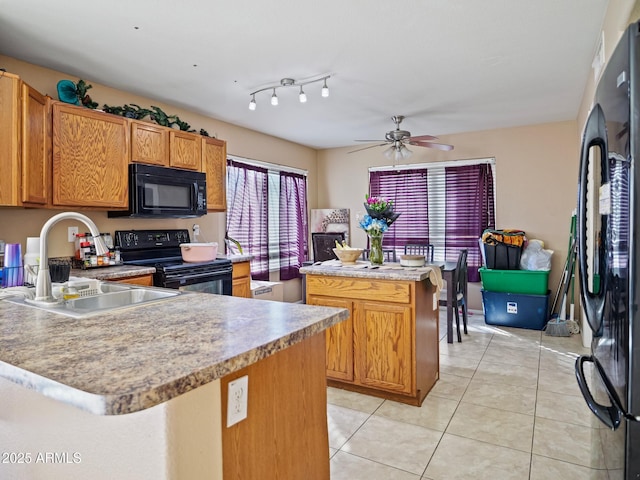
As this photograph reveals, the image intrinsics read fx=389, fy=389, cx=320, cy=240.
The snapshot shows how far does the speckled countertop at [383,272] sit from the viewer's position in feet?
8.50

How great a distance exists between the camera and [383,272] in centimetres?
266

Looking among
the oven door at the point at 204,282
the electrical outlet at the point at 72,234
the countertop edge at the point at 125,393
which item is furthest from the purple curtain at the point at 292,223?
the countertop edge at the point at 125,393

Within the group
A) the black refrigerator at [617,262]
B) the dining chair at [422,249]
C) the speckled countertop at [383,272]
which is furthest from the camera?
the dining chair at [422,249]

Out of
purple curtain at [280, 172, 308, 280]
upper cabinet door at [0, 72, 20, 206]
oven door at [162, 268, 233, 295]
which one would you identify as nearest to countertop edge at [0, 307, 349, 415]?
upper cabinet door at [0, 72, 20, 206]

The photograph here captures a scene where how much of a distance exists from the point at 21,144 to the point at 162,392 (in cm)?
252

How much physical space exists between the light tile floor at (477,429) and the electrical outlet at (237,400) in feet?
3.75

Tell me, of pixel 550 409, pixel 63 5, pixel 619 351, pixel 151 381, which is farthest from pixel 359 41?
pixel 550 409

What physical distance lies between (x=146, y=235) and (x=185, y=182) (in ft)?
2.04

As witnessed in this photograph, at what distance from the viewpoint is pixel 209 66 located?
2.99 metres

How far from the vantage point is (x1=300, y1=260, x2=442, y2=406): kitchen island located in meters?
2.60

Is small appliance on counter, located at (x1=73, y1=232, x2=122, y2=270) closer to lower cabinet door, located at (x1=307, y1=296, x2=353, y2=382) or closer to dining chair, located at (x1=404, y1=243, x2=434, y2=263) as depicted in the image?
lower cabinet door, located at (x1=307, y1=296, x2=353, y2=382)

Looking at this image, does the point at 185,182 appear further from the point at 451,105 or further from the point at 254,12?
the point at 451,105

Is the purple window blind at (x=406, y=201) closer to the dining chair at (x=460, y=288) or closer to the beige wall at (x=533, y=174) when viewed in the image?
the beige wall at (x=533, y=174)

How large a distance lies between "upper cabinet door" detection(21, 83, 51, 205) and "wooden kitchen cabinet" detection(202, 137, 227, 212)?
141 centimetres
